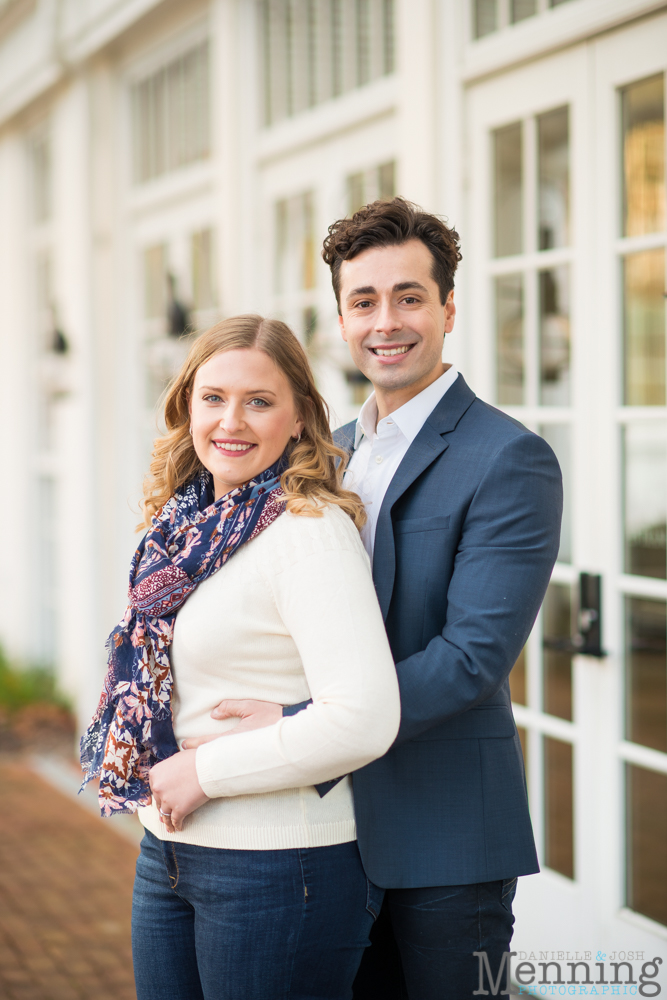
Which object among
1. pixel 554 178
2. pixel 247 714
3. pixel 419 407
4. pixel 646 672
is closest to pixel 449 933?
pixel 247 714

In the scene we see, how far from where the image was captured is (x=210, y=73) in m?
4.44

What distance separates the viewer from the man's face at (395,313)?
171 cm

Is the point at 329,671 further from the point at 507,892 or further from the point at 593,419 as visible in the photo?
the point at 593,419

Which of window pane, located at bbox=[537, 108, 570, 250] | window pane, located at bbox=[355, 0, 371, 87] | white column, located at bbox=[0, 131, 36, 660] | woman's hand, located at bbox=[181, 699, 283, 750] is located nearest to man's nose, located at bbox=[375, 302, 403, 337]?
woman's hand, located at bbox=[181, 699, 283, 750]

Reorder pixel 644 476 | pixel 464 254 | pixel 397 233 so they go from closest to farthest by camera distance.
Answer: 1. pixel 397 233
2. pixel 644 476
3. pixel 464 254

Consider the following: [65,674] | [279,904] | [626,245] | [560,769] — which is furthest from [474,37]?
[65,674]

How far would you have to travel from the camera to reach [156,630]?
1.55 meters

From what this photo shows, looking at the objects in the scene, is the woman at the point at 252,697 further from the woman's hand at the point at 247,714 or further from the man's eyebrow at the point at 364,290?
the man's eyebrow at the point at 364,290

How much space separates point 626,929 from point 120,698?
174 cm

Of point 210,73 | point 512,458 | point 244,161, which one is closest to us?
point 512,458

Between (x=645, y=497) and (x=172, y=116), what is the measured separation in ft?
11.2

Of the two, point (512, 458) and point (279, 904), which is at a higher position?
point (512, 458)

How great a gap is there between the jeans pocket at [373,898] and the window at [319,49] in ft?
9.23

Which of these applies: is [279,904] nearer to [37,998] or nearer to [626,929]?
[626,929]
